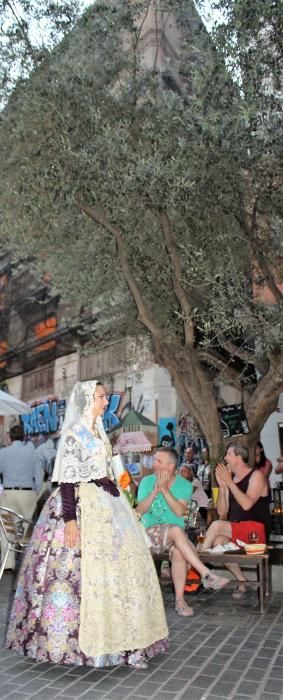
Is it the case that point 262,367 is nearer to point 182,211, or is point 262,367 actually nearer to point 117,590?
point 182,211

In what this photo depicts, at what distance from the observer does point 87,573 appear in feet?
14.1

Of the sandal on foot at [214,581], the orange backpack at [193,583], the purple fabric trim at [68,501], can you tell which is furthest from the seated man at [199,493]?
the purple fabric trim at [68,501]

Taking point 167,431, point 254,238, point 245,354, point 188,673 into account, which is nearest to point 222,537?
point 188,673

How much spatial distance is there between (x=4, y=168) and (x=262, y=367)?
4.87 meters

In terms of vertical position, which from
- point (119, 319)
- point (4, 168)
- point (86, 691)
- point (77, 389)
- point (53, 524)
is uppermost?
point (4, 168)

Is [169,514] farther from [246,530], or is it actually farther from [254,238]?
[254,238]

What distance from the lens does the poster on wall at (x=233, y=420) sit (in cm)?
938

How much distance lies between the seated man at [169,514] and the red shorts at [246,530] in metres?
0.64

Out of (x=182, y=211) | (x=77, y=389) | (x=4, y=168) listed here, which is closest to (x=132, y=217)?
(x=182, y=211)

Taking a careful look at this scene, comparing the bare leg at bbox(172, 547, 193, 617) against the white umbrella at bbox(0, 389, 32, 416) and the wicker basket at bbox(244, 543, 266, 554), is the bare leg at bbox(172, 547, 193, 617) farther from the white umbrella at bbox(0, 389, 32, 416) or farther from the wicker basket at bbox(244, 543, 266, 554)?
the white umbrella at bbox(0, 389, 32, 416)

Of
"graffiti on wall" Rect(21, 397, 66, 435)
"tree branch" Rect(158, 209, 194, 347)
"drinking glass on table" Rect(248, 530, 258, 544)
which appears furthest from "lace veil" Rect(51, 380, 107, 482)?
"graffiti on wall" Rect(21, 397, 66, 435)

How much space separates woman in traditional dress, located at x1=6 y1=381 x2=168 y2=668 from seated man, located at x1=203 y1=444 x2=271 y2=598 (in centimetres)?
222

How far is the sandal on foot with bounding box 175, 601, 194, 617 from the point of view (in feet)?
19.8

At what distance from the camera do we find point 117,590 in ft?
14.2
